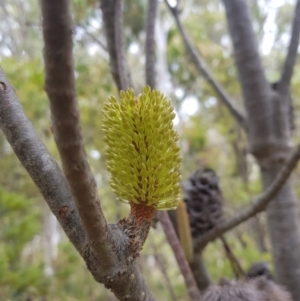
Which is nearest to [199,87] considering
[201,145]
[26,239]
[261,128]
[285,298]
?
[201,145]

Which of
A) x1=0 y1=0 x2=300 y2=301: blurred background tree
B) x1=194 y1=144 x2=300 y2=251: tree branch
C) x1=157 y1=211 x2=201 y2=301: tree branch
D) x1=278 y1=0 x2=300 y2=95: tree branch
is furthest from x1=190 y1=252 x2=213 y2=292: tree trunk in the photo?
x1=0 y1=0 x2=300 y2=301: blurred background tree

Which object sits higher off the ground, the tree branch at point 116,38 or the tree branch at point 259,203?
the tree branch at point 116,38

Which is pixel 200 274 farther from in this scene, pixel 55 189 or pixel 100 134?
pixel 100 134

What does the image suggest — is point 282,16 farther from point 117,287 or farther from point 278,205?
point 117,287

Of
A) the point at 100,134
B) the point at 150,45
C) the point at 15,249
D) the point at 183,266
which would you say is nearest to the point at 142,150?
the point at 183,266

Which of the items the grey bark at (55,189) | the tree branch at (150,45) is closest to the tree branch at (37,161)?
the grey bark at (55,189)

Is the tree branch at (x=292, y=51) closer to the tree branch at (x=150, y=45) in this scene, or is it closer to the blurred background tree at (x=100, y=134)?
the tree branch at (x=150, y=45)

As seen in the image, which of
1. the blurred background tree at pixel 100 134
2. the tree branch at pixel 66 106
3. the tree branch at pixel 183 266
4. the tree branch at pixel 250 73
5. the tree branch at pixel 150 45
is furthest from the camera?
the blurred background tree at pixel 100 134
